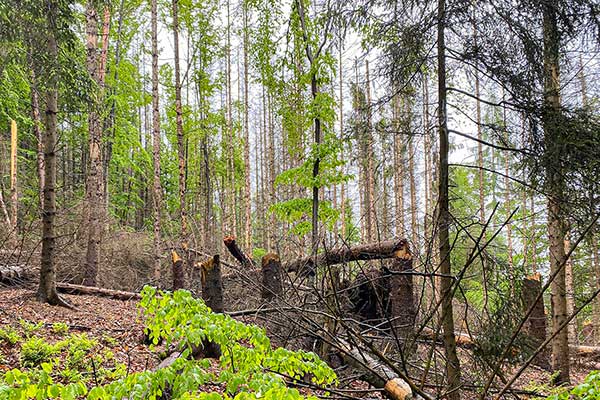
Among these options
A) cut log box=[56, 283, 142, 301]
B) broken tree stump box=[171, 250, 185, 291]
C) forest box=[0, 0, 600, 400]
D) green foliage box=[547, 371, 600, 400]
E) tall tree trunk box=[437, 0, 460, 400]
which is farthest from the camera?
cut log box=[56, 283, 142, 301]

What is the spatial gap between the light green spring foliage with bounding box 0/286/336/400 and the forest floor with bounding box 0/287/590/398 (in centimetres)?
185

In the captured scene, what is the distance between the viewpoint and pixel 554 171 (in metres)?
3.82

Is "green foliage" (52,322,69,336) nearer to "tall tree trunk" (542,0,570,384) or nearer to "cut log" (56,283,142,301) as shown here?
"cut log" (56,283,142,301)

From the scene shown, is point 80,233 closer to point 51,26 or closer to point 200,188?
point 51,26

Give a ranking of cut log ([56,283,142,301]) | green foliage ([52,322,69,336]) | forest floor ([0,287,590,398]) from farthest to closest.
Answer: cut log ([56,283,142,301]) < green foliage ([52,322,69,336]) < forest floor ([0,287,590,398])

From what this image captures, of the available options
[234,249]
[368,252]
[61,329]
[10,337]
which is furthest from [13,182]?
[368,252]

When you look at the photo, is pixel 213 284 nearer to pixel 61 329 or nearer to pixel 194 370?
→ pixel 61 329

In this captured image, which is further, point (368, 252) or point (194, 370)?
point (368, 252)

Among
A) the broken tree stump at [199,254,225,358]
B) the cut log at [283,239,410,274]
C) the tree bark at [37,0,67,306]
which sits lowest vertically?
the broken tree stump at [199,254,225,358]

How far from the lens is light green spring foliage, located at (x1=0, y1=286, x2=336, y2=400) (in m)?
1.47

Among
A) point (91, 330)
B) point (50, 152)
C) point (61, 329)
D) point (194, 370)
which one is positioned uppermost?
point (50, 152)

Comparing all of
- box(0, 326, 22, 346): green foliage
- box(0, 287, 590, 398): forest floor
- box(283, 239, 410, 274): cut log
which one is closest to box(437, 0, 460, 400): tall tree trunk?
box(0, 287, 590, 398): forest floor

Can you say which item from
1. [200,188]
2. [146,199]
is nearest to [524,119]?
[200,188]

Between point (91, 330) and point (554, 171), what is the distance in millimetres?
5597
